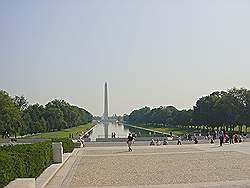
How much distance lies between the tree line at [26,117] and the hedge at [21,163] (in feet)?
133

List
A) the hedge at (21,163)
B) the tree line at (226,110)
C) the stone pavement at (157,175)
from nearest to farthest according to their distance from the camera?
1. the hedge at (21,163)
2. the stone pavement at (157,175)
3. the tree line at (226,110)

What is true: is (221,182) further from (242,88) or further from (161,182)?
(242,88)

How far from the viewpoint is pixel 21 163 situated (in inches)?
555

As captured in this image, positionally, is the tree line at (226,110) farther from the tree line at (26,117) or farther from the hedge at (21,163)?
the hedge at (21,163)

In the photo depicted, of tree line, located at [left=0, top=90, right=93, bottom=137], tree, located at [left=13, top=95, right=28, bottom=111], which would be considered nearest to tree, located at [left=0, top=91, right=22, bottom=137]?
tree line, located at [left=0, top=90, right=93, bottom=137]

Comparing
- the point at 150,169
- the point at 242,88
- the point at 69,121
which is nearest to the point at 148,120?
the point at 69,121

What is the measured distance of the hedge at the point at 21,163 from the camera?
12.0 m

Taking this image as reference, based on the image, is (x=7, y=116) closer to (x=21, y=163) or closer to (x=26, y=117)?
(x=26, y=117)

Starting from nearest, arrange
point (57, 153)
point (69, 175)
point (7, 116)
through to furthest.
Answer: point (69, 175) < point (57, 153) < point (7, 116)

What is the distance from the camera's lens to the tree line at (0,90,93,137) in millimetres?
59844

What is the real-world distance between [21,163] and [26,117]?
65.6m

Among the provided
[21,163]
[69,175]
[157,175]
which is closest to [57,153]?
[69,175]

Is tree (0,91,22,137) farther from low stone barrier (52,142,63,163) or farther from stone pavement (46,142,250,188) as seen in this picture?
stone pavement (46,142,250,188)

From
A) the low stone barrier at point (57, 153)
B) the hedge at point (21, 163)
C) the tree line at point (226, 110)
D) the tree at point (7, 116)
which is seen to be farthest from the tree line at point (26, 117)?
→ the hedge at point (21, 163)
